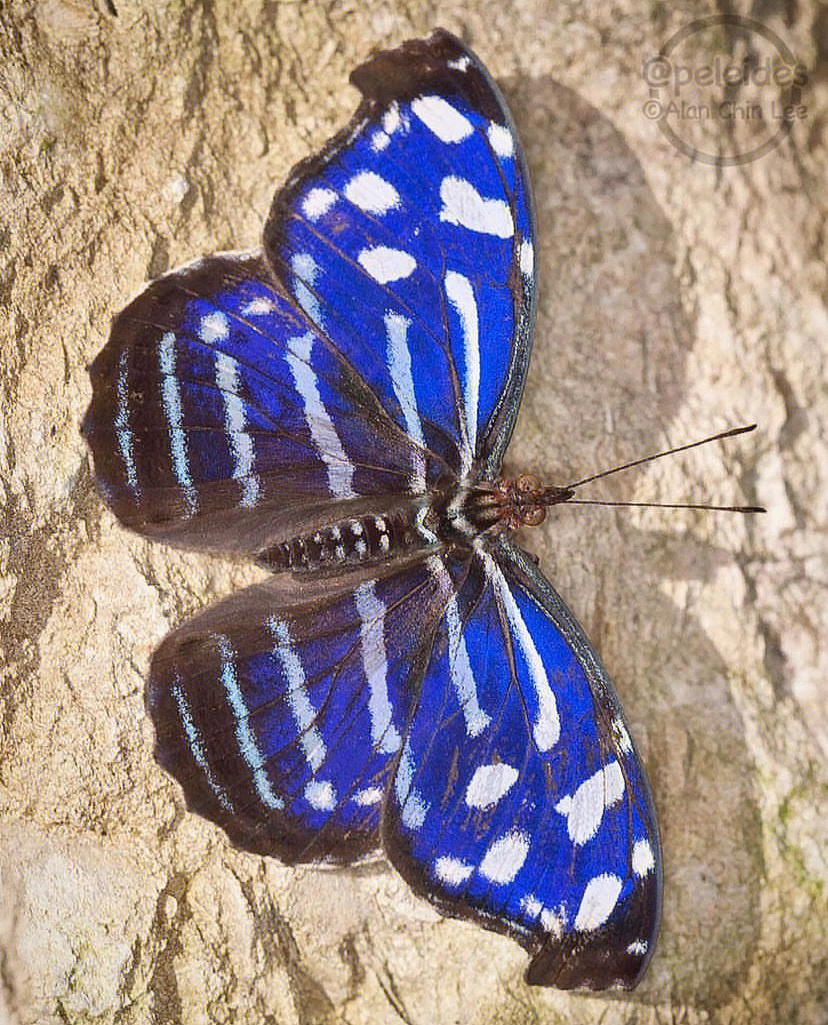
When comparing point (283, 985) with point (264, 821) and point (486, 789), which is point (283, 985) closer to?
point (264, 821)

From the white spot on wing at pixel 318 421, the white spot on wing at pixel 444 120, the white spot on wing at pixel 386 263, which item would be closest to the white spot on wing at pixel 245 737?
the white spot on wing at pixel 318 421

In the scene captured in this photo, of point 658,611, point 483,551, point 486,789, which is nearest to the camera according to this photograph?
point 486,789

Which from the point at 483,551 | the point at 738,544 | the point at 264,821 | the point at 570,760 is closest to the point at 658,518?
the point at 738,544

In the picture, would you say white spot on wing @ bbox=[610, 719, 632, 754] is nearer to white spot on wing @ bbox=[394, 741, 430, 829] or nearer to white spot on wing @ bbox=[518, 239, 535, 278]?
white spot on wing @ bbox=[394, 741, 430, 829]

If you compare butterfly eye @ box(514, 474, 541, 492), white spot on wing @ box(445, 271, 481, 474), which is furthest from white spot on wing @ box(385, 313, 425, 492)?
butterfly eye @ box(514, 474, 541, 492)

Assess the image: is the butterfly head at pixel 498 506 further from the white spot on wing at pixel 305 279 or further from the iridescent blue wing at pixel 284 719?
the white spot on wing at pixel 305 279

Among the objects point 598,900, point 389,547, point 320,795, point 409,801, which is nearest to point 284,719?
point 320,795

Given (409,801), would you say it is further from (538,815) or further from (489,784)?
(538,815)
